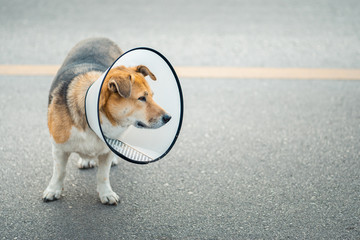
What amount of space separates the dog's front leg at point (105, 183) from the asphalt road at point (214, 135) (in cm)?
6

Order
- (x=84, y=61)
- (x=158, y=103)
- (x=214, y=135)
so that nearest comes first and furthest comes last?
(x=158, y=103) → (x=84, y=61) → (x=214, y=135)

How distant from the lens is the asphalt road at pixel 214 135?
3148mm

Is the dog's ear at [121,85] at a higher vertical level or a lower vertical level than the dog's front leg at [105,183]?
higher

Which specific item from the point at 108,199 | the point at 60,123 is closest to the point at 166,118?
the point at 60,123

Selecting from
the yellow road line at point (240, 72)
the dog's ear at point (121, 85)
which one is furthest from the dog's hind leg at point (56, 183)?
the yellow road line at point (240, 72)

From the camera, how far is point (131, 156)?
2.87 metres

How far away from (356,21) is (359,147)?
325 cm

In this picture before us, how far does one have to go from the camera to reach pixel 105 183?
3320 mm

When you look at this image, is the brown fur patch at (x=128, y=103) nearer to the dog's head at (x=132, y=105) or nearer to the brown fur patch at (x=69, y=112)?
the dog's head at (x=132, y=105)

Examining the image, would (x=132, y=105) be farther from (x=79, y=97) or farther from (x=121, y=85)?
(x=79, y=97)

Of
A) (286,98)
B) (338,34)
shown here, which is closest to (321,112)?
(286,98)

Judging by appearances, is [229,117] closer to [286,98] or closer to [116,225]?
[286,98]

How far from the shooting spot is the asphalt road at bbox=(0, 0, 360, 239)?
3148mm

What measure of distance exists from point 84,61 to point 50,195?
Result: 101 cm
